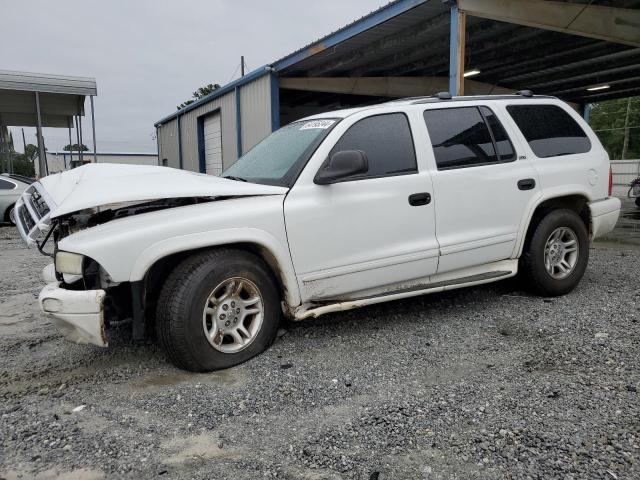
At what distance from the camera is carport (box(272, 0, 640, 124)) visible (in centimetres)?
812

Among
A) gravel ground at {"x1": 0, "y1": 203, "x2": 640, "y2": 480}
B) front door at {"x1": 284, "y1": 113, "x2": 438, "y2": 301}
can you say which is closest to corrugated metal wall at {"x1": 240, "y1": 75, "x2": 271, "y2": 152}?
front door at {"x1": 284, "y1": 113, "x2": 438, "y2": 301}

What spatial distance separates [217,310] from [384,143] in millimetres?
1793

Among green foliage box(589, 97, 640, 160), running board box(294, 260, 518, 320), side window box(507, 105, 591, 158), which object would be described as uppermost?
green foliage box(589, 97, 640, 160)

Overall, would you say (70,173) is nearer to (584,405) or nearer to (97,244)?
(97,244)

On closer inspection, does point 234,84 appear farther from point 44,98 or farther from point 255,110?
point 44,98

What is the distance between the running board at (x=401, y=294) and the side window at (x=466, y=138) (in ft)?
3.11

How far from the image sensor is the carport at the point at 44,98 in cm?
1302

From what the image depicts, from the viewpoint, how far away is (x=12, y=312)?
15.0ft

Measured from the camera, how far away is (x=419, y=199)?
12.1 ft

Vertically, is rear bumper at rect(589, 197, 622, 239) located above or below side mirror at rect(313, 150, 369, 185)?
below

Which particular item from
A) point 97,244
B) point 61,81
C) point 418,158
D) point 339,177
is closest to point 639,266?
point 418,158

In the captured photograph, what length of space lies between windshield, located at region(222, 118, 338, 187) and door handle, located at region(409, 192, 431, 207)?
82 cm

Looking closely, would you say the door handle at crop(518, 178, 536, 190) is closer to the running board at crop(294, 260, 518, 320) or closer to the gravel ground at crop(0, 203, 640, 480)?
the running board at crop(294, 260, 518, 320)

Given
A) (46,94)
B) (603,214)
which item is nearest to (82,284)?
(603,214)
